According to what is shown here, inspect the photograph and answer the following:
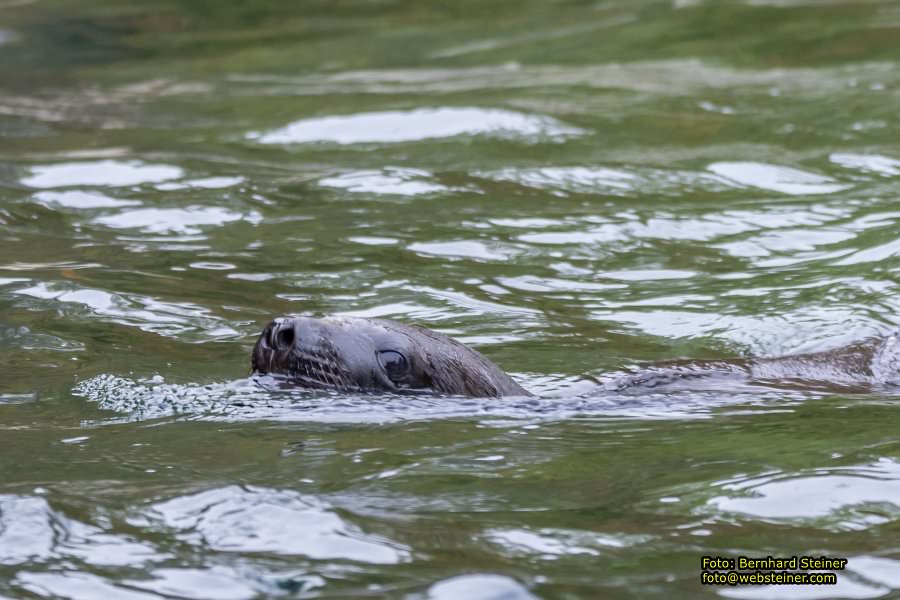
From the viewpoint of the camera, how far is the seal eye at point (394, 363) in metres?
5.03

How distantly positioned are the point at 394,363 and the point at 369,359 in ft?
0.29

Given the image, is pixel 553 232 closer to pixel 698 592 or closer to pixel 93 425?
pixel 93 425

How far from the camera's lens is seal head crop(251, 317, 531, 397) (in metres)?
4.95

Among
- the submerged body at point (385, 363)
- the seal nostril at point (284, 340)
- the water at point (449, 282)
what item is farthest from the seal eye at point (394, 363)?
the seal nostril at point (284, 340)

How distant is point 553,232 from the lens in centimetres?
758

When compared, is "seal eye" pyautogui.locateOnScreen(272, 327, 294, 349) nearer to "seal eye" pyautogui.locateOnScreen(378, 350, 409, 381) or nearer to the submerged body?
the submerged body

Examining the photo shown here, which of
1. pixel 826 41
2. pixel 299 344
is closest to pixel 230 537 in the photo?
pixel 299 344

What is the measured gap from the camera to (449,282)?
266 inches

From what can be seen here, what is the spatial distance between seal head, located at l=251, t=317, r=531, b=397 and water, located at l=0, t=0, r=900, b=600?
9 cm

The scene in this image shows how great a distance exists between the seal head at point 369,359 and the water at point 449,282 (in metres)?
0.09

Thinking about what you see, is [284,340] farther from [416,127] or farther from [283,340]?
[416,127]

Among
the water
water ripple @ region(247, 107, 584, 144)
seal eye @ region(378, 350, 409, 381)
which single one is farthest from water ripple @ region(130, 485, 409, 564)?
water ripple @ region(247, 107, 584, 144)

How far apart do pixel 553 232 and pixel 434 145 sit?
1918 mm

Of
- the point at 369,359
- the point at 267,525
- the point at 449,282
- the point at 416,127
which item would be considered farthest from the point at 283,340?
the point at 416,127
